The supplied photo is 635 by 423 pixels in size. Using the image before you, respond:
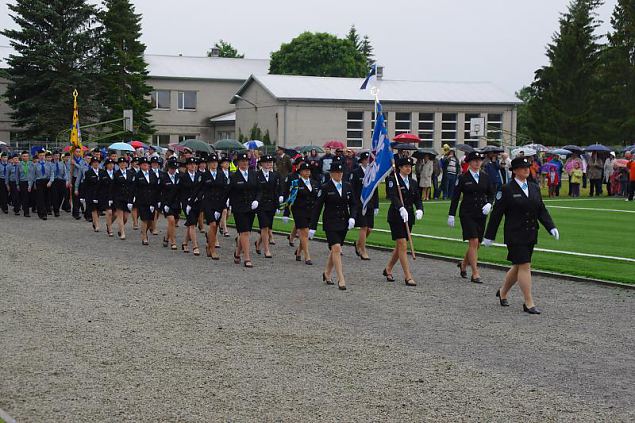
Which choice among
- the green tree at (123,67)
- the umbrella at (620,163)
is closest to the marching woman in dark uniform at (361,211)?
the umbrella at (620,163)

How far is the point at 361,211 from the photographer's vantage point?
Answer: 58.0ft

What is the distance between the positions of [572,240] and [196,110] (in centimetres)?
6023

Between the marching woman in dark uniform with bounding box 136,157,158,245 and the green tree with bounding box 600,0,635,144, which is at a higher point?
the green tree with bounding box 600,0,635,144

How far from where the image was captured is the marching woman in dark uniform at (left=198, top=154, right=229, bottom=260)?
1750cm

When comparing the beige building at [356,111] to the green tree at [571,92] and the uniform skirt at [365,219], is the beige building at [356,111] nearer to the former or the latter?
the green tree at [571,92]

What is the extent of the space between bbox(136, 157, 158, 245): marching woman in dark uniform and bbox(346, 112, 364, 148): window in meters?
43.5

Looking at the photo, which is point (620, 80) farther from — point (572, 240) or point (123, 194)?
point (123, 194)

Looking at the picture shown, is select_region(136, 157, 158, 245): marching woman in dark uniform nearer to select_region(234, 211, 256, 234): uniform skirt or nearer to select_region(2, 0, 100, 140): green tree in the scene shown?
select_region(234, 211, 256, 234): uniform skirt

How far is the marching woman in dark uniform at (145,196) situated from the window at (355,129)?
43.5 meters

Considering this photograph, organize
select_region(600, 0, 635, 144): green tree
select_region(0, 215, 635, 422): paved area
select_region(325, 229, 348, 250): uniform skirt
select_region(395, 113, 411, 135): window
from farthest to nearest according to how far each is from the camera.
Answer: select_region(600, 0, 635, 144): green tree < select_region(395, 113, 411, 135): window < select_region(325, 229, 348, 250): uniform skirt < select_region(0, 215, 635, 422): paved area

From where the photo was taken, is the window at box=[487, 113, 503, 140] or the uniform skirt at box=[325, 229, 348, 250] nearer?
the uniform skirt at box=[325, 229, 348, 250]

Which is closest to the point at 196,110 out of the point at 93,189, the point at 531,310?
the point at 93,189

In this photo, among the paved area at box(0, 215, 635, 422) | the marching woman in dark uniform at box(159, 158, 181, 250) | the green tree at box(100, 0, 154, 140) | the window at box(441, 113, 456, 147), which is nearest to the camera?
the paved area at box(0, 215, 635, 422)

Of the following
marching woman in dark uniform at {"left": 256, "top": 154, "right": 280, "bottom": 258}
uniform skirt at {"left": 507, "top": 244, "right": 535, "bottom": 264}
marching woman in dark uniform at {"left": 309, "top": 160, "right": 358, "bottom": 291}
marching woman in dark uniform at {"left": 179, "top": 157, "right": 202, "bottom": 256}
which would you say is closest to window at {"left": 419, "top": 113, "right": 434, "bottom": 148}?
marching woman in dark uniform at {"left": 179, "top": 157, "right": 202, "bottom": 256}
